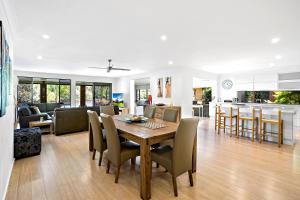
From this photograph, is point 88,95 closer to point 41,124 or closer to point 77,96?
point 77,96

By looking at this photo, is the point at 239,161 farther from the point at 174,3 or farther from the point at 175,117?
the point at 174,3

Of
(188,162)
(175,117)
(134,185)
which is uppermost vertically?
(175,117)

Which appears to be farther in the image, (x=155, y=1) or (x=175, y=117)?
(x=175, y=117)

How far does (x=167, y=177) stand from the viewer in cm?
248

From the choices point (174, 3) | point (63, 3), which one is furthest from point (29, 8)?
point (174, 3)

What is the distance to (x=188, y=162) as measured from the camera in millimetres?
2193

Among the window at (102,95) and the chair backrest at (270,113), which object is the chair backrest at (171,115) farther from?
the window at (102,95)

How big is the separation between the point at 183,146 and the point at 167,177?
29.8 inches

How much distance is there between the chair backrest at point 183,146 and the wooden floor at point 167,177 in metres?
0.34

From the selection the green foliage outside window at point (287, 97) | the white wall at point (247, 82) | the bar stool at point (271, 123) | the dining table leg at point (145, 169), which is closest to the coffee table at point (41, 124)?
the dining table leg at point (145, 169)

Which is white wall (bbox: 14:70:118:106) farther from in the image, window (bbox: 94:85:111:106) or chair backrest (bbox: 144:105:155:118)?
chair backrest (bbox: 144:105:155:118)

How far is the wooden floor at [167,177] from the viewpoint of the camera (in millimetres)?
2043

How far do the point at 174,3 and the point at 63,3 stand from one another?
Answer: 159 centimetres

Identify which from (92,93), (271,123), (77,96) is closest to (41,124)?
(77,96)
